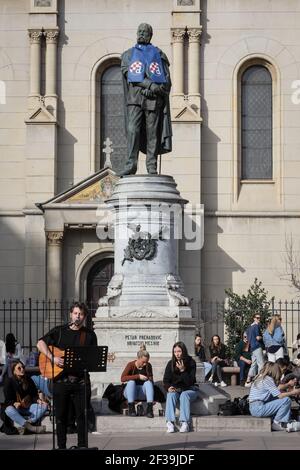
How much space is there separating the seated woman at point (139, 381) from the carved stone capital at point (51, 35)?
2168 centimetres

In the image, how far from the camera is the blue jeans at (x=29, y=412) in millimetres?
18047

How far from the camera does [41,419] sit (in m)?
18.3

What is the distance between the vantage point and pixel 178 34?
1500 inches

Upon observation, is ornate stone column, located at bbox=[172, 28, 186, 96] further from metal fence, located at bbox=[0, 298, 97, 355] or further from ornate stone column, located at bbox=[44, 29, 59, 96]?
metal fence, located at bbox=[0, 298, 97, 355]

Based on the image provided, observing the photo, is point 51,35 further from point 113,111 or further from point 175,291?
point 175,291

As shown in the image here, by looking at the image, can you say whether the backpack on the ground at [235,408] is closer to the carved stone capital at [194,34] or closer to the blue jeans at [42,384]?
the blue jeans at [42,384]

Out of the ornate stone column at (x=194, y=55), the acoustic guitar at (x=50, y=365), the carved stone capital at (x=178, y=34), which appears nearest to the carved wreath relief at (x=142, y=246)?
the acoustic guitar at (x=50, y=365)

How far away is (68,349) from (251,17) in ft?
85.9

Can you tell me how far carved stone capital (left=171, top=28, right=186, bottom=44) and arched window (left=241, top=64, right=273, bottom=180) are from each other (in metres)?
2.48

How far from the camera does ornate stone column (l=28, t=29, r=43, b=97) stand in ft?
125

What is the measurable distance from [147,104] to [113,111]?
18.4 metres

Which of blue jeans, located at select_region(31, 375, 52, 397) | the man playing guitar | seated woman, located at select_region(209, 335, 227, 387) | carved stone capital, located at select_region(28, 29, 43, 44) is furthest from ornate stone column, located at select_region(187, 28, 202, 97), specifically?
the man playing guitar

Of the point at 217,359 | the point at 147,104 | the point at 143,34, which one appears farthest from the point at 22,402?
the point at 217,359
